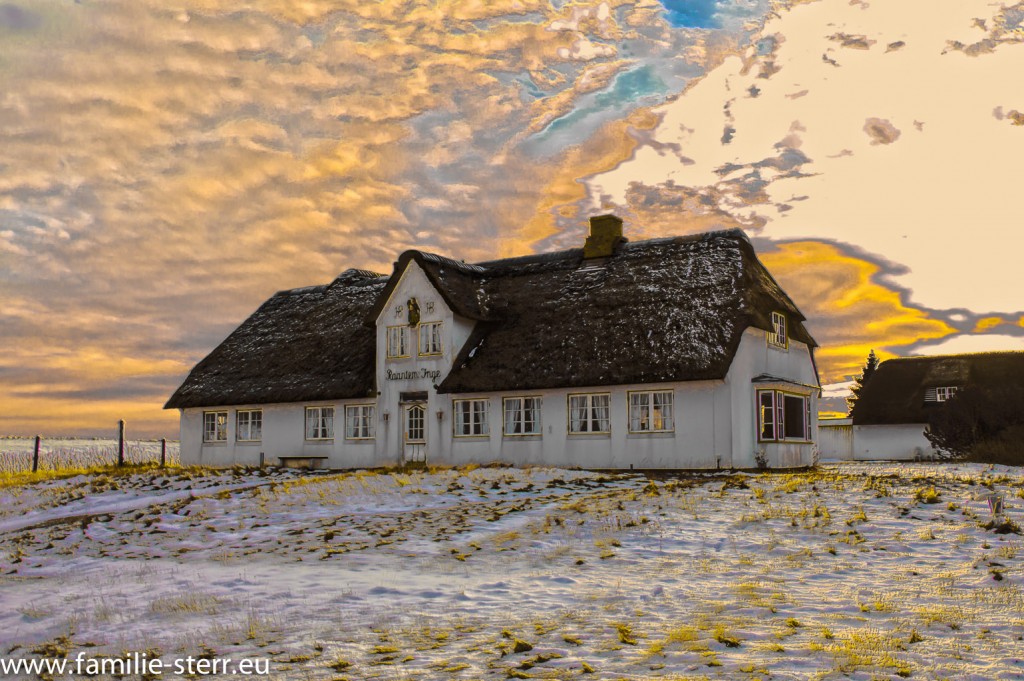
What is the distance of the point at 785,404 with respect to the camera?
32906 millimetres

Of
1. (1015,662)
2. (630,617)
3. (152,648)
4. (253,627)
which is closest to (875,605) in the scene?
(1015,662)

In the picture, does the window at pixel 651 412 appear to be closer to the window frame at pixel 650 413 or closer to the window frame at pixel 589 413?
the window frame at pixel 650 413

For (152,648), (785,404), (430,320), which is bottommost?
(152,648)

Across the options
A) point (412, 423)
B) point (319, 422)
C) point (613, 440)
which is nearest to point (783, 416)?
point (613, 440)

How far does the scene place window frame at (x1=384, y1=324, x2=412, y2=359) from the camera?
34.0 m

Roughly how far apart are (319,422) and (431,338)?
5982 mm

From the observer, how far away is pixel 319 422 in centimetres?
3603

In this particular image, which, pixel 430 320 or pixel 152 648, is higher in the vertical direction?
pixel 430 320

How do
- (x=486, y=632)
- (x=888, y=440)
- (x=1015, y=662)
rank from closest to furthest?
(x=1015, y=662)
(x=486, y=632)
(x=888, y=440)

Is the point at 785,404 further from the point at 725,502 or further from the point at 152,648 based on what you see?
the point at 152,648

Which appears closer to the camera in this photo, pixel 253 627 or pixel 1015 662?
pixel 1015 662

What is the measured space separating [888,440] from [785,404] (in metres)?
26.6

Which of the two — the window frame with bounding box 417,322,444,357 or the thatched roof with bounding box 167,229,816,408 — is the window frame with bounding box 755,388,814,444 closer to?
the thatched roof with bounding box 167,229,816,408
